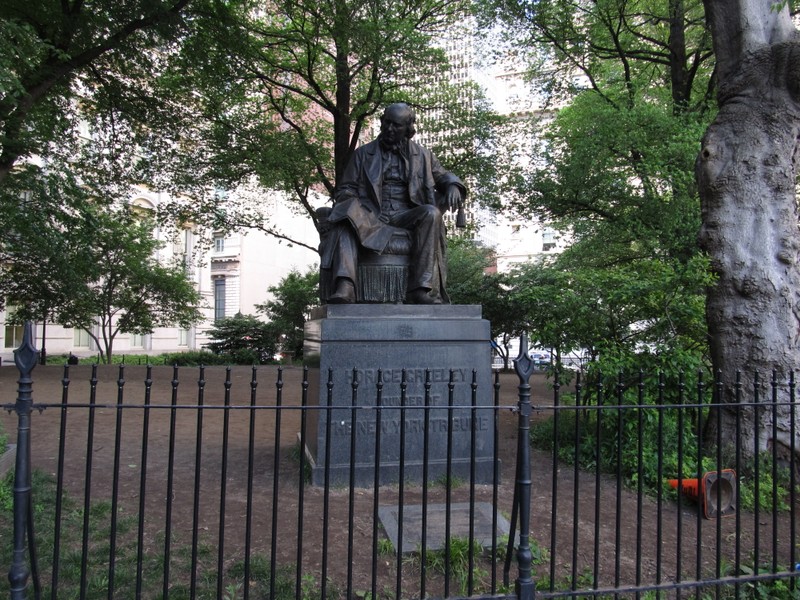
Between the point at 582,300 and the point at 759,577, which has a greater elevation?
the point at 582,300

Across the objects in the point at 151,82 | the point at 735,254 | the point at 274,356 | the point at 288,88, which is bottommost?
the point at 274,356

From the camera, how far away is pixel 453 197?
6039 millimetres

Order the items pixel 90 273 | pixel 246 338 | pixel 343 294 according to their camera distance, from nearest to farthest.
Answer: pixel 343 294
pixel 90 273
pixel 246 338

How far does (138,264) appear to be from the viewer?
20797mm

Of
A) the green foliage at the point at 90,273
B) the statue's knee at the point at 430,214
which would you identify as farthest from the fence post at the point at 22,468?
the green foliage at the point at 90,273

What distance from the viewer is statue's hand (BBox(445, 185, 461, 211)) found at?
603 cm

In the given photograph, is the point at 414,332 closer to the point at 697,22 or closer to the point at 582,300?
the point at 582,300

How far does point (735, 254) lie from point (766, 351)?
1.04 meters

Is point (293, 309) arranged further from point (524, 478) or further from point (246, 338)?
point (524, 478)

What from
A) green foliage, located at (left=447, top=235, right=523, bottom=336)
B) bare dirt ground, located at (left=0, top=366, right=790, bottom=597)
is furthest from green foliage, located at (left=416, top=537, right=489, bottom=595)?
green foliage, located at (left=447, top=235, right=523, bottom=336)

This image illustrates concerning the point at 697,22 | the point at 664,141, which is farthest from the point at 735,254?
the point at 697,22

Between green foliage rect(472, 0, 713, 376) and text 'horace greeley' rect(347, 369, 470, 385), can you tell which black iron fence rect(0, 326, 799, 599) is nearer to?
text 'horace greeley' rect(347, 369, 470, 385)

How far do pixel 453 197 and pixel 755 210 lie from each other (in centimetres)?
315

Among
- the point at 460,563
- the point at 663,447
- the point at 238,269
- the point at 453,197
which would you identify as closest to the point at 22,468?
the point at 460,563
